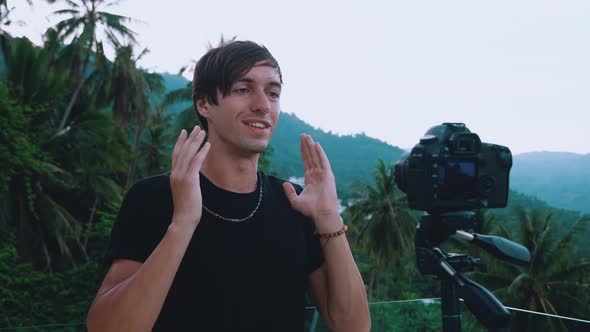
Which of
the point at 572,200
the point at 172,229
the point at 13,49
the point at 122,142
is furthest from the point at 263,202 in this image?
the point at 572,200

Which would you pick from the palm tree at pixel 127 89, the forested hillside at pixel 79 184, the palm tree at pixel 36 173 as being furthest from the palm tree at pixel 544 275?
the palm tree at pixel 36 173

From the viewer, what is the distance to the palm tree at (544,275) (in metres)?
21.8

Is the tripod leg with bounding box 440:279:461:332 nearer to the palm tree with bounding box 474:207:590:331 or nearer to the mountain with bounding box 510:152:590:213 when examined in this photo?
the palm tree with bounding box 474:207:590:331

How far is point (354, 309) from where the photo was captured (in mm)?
1671

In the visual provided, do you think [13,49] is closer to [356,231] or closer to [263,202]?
[263,202]

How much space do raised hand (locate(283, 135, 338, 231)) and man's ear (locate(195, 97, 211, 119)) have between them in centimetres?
33

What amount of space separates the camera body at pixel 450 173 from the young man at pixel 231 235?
0.46 metres

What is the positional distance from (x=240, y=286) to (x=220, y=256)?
11 cm

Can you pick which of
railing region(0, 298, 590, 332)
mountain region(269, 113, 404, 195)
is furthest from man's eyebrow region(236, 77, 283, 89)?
mountain region(269, 113, 404, 195)

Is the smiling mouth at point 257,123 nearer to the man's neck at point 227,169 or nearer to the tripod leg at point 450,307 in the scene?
the man's neck at point 227,169

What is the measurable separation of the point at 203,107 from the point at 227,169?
227 mm

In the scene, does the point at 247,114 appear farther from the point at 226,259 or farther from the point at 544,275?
the point at 544,275

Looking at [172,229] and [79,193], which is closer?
[172,229]

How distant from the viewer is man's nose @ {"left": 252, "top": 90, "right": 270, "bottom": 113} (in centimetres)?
171
